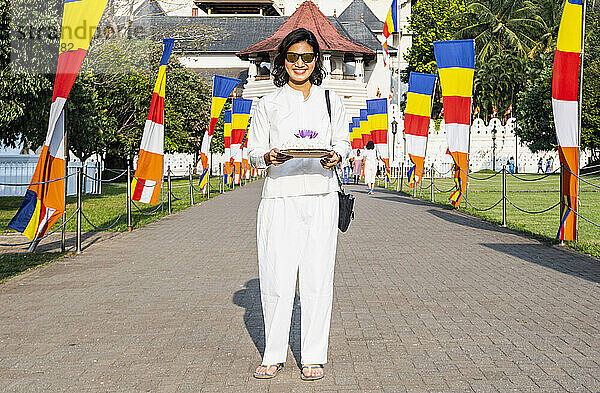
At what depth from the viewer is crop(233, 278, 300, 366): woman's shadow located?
5.46 m

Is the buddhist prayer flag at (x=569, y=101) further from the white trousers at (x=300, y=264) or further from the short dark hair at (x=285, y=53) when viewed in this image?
the white trousers at (x=300, y=264)

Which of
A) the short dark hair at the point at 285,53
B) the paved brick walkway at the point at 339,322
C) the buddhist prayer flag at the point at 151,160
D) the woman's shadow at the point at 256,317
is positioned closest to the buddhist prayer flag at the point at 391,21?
the buddhist prayer flag at the point at 151,160

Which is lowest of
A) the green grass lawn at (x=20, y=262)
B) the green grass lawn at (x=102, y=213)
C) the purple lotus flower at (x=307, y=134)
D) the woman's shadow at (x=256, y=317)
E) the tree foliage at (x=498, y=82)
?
the green grass lawn at (x=102, y=213)

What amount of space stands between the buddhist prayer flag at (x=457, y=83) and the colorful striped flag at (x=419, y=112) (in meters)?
3.62

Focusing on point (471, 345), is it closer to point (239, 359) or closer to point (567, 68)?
point (239, 359)

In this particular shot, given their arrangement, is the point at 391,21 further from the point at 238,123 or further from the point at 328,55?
the point at 328,55

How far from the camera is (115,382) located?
4551 mm

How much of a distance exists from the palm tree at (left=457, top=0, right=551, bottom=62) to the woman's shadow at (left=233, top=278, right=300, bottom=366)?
5064 cm

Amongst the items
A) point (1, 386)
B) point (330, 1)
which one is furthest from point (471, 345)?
point (330, 1)

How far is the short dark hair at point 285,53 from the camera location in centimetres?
472

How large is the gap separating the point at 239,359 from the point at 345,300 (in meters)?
2.26

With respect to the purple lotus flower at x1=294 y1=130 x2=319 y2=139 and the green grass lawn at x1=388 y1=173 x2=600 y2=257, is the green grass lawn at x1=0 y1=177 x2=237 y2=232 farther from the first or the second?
the purple lotus flower at x1=294 y1=130 x2=319 y2=139

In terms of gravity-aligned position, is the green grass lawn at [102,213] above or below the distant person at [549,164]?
below

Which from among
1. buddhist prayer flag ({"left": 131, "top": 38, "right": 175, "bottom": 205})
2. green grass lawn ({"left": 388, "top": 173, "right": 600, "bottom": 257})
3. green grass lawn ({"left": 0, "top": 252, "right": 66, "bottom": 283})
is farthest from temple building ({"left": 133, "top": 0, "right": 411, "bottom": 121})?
green grass lawn ({"left": 0, "top": 252, "right": 66, "bottom": 283})
